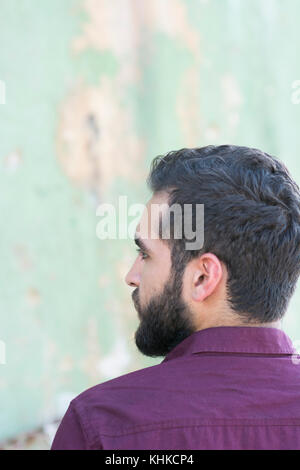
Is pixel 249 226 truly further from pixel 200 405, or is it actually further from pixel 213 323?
pixel 200 405

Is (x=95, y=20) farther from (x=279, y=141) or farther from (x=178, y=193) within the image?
(x=178, y=193)

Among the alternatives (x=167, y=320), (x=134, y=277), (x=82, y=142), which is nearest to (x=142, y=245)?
(x=134, y=277)

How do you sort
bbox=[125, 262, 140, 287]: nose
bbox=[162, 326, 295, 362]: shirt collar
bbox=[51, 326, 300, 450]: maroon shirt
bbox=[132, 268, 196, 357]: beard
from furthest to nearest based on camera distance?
bbox=[125, 262, 140, 287]: nose
bbox=[132, 268, 196, 357]: beard
bbox=[162, 326, 295, 362]: shirt collar
bbox=[51, 326, 300, 450]: maroon shirt

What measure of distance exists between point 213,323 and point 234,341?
79mm

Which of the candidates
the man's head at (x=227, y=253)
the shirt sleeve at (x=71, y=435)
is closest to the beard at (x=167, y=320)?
the man's head at (x=227, y=253)

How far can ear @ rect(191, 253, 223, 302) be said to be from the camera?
1.31 meters

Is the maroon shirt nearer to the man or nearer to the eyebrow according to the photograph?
the man

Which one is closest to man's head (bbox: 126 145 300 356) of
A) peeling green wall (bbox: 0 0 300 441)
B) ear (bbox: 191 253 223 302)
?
ear (bbox: 191 253 223 302)

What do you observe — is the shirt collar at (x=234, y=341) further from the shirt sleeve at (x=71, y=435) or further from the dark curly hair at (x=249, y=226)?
the shirt sleeve at (x=71, y=435)

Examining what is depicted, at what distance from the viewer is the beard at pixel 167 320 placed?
1362 millimetres

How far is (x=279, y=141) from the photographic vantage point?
4.06 m

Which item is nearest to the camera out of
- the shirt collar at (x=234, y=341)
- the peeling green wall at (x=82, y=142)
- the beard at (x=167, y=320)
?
the shirt collar at (x=234, y=341)
